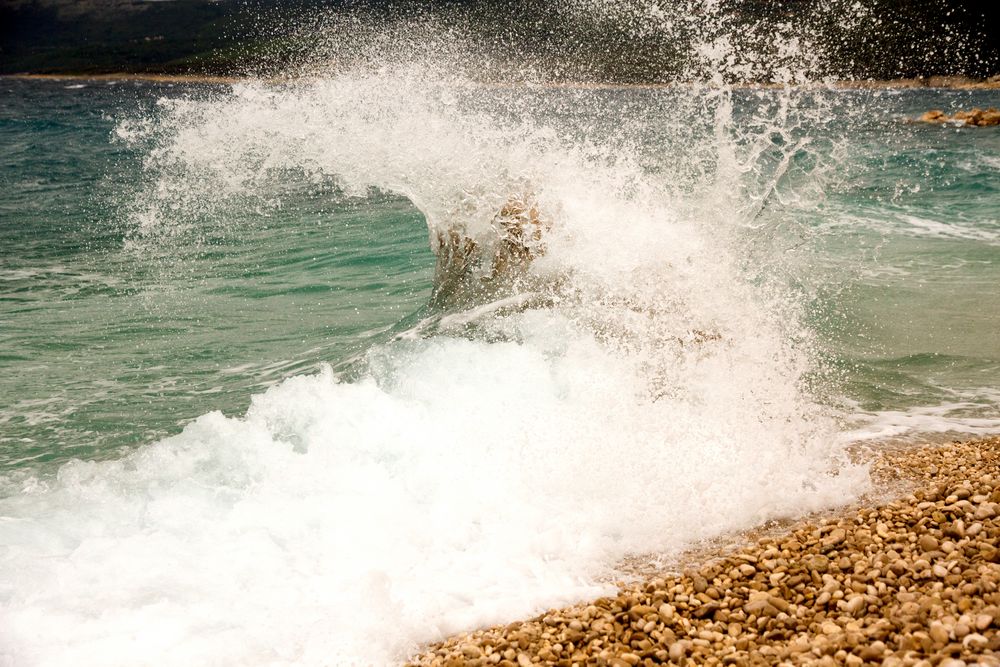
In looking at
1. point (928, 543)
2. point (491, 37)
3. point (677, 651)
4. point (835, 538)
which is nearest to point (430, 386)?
point (835, 538)

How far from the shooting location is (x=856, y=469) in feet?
18.0

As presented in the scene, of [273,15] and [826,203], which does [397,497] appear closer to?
[826,203]

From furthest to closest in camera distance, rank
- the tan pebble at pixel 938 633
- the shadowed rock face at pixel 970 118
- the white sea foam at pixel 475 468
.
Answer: the shadowed rock face at pixel 970 118 < the white sea foam at pixel 475 468 < the tan pebble at pixel 938 633

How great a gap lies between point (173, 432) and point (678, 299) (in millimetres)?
4724

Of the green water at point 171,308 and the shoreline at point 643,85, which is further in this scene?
the shoreline at point 643,85

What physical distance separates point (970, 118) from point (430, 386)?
40049mm

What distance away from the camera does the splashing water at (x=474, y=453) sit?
4258mm

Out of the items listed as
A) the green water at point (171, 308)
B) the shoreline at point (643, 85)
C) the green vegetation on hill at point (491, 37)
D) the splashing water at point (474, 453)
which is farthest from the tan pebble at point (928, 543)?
the green vegetation on hill at point (491, 37)

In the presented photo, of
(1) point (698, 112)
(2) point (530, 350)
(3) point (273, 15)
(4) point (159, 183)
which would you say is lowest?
(2) point (530, 350)

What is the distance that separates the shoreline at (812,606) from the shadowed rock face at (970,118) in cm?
3947

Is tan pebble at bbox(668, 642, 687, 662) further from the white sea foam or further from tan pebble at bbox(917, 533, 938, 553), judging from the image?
tan pebble at bbox(917, 533, 938, 553)

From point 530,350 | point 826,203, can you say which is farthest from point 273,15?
point 530,350

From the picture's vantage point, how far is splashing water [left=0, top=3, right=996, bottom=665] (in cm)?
426

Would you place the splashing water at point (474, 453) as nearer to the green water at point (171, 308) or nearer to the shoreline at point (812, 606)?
the shoreline at point (812, 606)
